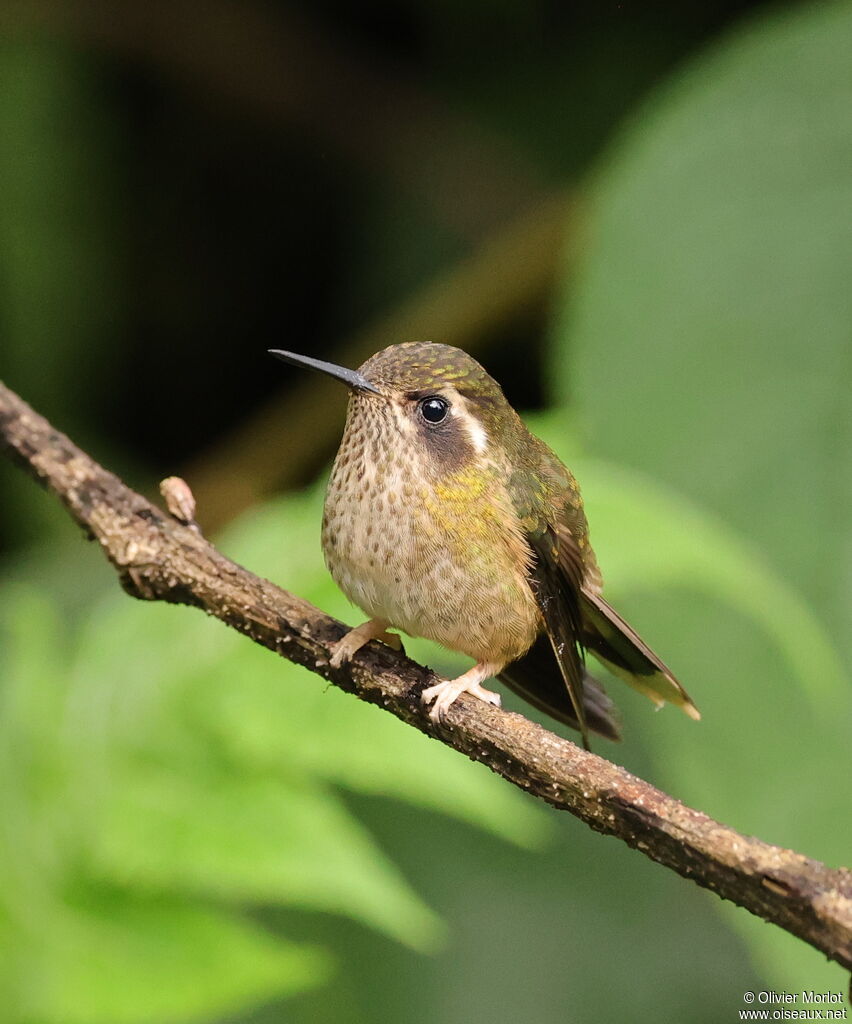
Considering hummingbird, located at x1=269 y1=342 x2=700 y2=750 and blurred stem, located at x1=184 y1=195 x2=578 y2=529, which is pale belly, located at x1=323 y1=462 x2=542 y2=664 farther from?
blurred stem, located at x1=184 y1=195 x2=578 y2=529

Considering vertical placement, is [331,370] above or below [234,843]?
above

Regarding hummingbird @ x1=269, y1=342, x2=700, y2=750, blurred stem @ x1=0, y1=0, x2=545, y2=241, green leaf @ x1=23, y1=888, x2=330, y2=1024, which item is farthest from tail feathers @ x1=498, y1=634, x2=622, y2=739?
blurred stem @ x1=0, y1=0, x2=545, y2=241

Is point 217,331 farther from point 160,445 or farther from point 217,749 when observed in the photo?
point 217,749

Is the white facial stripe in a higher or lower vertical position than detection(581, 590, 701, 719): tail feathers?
higher

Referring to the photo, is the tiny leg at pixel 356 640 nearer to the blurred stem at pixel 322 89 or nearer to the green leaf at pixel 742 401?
the green leaf at pixel 742 401

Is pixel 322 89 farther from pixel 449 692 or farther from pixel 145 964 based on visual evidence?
pixel 449 692

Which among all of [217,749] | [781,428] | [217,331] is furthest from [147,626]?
[217,331]

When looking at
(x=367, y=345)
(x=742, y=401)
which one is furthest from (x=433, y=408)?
(x=367, y=345)
